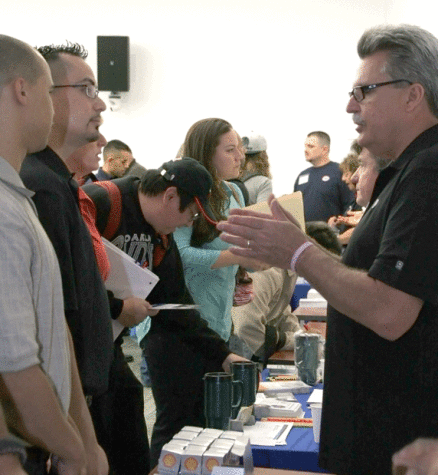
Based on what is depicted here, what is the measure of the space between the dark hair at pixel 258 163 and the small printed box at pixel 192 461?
3.56m

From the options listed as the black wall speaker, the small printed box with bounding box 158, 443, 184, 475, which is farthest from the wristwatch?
the black wall speaker

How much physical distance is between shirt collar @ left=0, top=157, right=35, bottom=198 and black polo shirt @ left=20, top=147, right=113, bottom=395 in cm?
24

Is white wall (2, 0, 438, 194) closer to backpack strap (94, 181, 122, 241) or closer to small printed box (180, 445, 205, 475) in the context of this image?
backpack strap (94, 181, 122, 241)

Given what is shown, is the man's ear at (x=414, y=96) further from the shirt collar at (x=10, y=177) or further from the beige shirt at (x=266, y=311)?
the beige shirt at (x=266, y=311)

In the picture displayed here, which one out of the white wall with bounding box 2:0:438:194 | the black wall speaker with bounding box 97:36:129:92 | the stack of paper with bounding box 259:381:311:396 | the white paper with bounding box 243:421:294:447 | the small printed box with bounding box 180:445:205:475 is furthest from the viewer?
the black wall speaker with bounding box 97:36:129:92

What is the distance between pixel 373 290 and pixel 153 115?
24.4 feet

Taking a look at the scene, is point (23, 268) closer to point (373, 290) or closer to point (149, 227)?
point (373, 290)

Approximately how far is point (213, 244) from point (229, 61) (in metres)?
5.85

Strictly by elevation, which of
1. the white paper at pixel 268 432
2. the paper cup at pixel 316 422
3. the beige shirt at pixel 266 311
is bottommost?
the beige shirt at pixel 266 311

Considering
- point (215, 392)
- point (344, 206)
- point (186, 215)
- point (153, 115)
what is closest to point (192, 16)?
point (153, 115)

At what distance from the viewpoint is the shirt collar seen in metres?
1.22

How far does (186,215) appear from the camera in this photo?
93.8 inches

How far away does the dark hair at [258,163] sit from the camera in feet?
16.1

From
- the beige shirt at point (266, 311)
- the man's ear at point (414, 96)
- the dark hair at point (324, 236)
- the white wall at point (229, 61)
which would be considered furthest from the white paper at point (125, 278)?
the white wall at point (229, 61)
